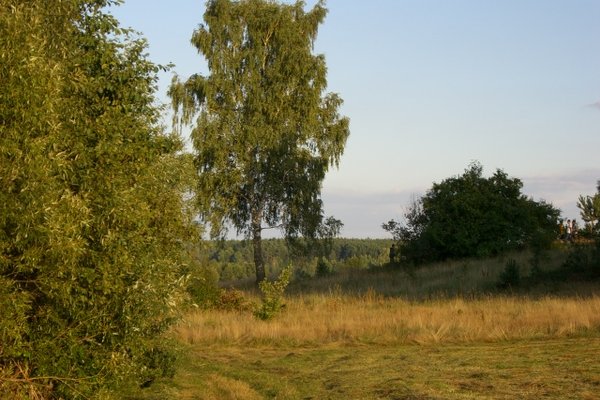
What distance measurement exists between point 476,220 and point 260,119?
12.6 metres

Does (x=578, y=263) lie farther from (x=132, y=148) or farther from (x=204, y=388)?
(x=132, y=148)

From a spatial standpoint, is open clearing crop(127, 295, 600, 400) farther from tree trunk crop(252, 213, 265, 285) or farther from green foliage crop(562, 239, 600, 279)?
tree trunk crop(252, 213, 265, 285)

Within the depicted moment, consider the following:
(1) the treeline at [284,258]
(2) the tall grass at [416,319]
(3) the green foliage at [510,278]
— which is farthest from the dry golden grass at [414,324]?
(3) the green foliage at [510,278]

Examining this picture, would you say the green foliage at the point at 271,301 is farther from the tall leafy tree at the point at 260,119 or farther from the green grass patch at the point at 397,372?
the tall leafy tree at the point at 260,119

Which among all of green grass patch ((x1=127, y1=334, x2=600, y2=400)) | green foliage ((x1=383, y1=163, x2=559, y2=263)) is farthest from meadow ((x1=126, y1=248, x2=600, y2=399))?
green foliage ((x1=383, y1=163, x2=559, y2=263))

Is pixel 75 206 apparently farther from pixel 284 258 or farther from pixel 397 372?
pixel 284 258

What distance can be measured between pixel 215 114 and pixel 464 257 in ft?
50.1

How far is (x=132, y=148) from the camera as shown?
12352mm

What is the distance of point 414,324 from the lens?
22047mm

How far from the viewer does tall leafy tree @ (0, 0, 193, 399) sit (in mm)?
10320

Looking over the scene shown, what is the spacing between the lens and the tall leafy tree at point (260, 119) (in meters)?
41.8

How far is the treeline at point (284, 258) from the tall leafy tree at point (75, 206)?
7.21m

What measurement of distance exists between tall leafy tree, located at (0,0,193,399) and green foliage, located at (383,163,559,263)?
30.8 m

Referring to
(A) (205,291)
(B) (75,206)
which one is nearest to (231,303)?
(A) (205,291)
